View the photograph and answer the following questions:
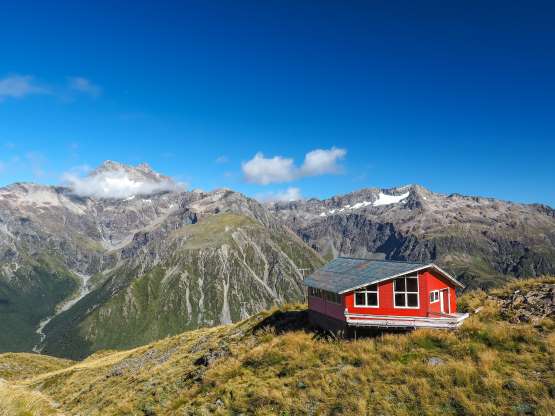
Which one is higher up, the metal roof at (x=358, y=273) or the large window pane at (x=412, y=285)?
the metal roof at (x=358, y=273)

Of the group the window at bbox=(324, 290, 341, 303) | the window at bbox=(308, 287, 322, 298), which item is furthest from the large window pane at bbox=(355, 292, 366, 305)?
the window at bbox=(308, 287, 322, 298)

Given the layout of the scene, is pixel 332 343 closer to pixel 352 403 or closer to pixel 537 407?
pixel 352 403

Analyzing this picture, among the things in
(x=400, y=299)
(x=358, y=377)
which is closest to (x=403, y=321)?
(x=400, y=299)

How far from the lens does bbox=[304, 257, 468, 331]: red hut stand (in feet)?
125

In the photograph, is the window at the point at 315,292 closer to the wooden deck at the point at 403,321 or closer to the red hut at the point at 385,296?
the red hut at the point at 385,296

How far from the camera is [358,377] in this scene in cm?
2659

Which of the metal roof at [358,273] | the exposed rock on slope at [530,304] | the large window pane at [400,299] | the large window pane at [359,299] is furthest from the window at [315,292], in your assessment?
the exposed rock on slope at [530,304]

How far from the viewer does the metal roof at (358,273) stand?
128ft

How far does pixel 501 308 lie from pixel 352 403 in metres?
21.5

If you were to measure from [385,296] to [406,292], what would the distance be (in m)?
1.95

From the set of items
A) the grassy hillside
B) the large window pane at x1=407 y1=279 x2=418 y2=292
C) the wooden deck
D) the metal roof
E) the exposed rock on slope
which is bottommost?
the grassy hillside

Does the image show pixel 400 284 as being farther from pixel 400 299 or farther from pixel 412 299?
pixel 412 299

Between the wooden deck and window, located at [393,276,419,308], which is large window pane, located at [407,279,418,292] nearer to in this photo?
window, located at [393,276,419,308]

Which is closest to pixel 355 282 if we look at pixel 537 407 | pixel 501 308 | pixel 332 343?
pixel 332 343
